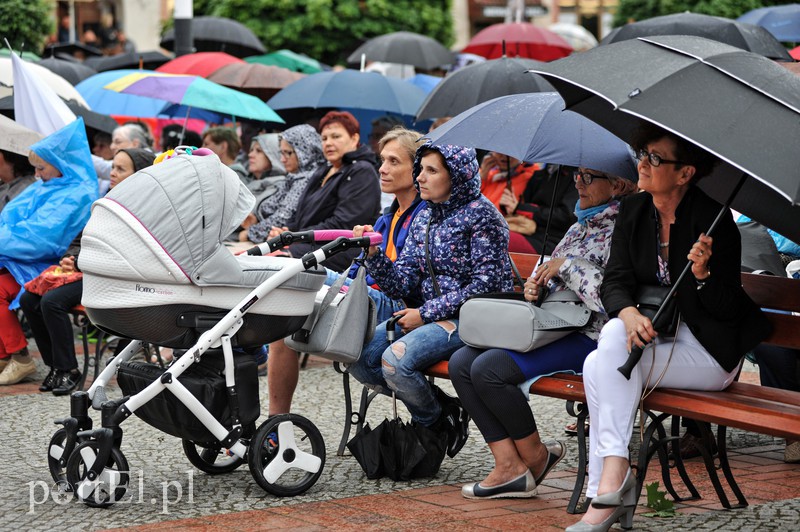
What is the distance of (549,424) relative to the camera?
7.02m

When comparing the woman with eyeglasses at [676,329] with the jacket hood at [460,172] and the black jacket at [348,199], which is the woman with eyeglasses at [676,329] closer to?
the jacket hood at [460,172]

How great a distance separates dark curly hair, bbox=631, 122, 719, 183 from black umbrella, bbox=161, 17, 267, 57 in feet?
47.7

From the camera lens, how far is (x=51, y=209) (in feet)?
26.8

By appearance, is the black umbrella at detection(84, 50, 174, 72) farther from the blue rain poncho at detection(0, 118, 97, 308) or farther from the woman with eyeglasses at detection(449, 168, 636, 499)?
the woman with eyeglasses at detection(449, 168, 636, 499)

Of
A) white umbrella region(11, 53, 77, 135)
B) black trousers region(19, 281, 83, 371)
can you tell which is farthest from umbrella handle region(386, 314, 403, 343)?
white umbrella region(11, 53, 77, 135)

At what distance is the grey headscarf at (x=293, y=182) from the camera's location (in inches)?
366

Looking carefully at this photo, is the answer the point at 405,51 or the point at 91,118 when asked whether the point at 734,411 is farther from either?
the point at 405,51

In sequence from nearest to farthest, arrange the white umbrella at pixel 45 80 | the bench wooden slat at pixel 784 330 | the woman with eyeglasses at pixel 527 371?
the bench wooden slat at pixel 784 330, the woman with eyeglasses at pixel 527 371, the white umbrella at pixel 45 80

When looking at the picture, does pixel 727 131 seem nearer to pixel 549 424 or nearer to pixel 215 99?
pixel 549 424

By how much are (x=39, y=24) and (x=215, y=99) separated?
33.0 feet

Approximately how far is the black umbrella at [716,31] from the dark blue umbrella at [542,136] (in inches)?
160

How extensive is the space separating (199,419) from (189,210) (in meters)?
0.91

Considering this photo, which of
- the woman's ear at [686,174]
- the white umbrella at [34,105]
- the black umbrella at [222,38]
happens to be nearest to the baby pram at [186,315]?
the woman's ear at [686,174]
